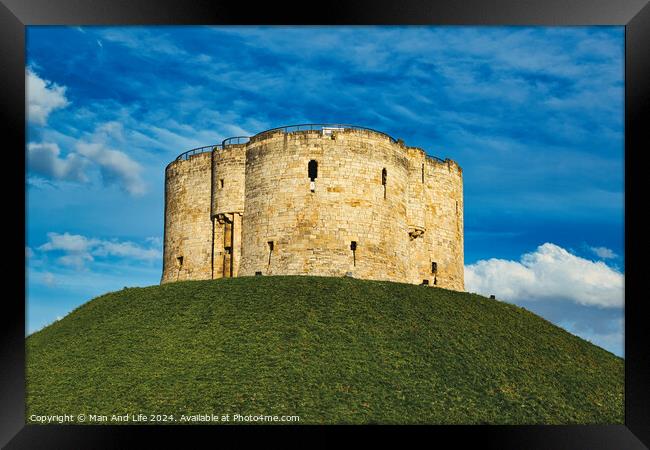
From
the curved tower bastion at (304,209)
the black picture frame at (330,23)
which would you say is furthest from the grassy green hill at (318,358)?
the black picture frame at (330,23)

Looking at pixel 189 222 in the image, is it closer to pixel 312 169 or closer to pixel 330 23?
pixel 312 169

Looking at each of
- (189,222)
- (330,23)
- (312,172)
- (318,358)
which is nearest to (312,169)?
(312,172)

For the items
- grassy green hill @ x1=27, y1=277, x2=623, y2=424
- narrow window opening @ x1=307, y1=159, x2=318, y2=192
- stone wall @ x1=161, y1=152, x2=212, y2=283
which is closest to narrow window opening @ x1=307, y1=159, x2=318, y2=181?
narrow window opening @ x1=307, y1=159, x2=318, y2=192

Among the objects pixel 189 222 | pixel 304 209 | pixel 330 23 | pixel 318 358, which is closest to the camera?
pixel 330 23

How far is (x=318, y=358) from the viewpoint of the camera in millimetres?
25125

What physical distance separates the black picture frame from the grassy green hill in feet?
21.2

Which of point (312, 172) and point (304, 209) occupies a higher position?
point (312, 172)

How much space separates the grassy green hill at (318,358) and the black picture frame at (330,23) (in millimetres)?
6466

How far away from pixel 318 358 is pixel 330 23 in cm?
1274

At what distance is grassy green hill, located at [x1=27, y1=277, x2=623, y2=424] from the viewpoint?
73.9 feet

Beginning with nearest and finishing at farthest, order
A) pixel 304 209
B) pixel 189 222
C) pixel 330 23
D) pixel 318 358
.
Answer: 1. pixel 330 23
2. pixel 318 358
3. pixel 304 209
4. pixel 189 222
